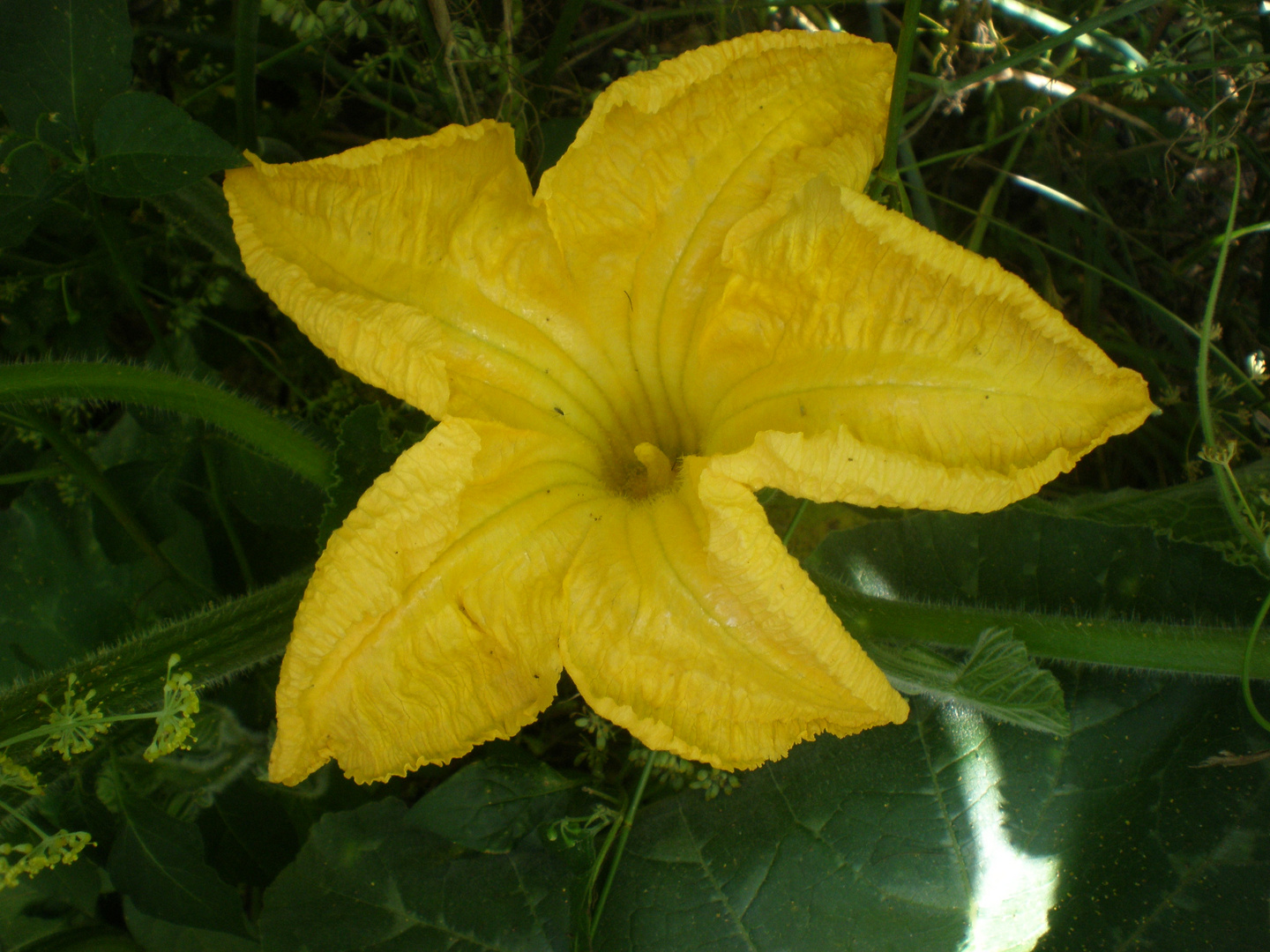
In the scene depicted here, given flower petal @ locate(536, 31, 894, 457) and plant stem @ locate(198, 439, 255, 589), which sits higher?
flower petal @ locate(536, 31, 894, 457)

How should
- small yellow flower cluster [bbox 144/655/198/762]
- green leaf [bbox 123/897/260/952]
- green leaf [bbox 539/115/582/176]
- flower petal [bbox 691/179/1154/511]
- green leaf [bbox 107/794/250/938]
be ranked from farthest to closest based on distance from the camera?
green leaf [bbox 123/897/260/952], green leaf [bbox 539/115/582/176], green leaf [bbox 107/794/250/938], small yellow flower cluster [bbox 144/655/198/762], flower petal [bbox 691/179/1154/511]

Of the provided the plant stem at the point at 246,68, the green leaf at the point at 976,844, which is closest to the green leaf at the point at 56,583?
the plant stem at the point at 246,68

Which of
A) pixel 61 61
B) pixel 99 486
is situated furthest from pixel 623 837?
pixel 61 61

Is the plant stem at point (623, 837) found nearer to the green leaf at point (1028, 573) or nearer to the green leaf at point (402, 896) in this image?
the green leaf at point (402, 896)

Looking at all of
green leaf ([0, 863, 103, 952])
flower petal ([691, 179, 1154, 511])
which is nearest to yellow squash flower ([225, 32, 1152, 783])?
flower petal ([691, 179, 1154, 511])

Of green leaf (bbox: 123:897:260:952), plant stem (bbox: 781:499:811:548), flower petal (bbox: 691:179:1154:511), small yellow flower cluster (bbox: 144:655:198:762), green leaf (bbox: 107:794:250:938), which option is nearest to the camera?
flower petal (bbox: 691:179:1154:511)

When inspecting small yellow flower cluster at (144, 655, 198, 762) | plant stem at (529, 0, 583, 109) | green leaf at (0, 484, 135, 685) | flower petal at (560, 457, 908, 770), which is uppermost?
→ plant stem at (529, 0, 583, 109)

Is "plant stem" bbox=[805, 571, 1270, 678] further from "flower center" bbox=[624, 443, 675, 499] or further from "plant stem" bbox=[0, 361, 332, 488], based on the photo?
"plant stem" bbox=[0, 361, 332, 488]
